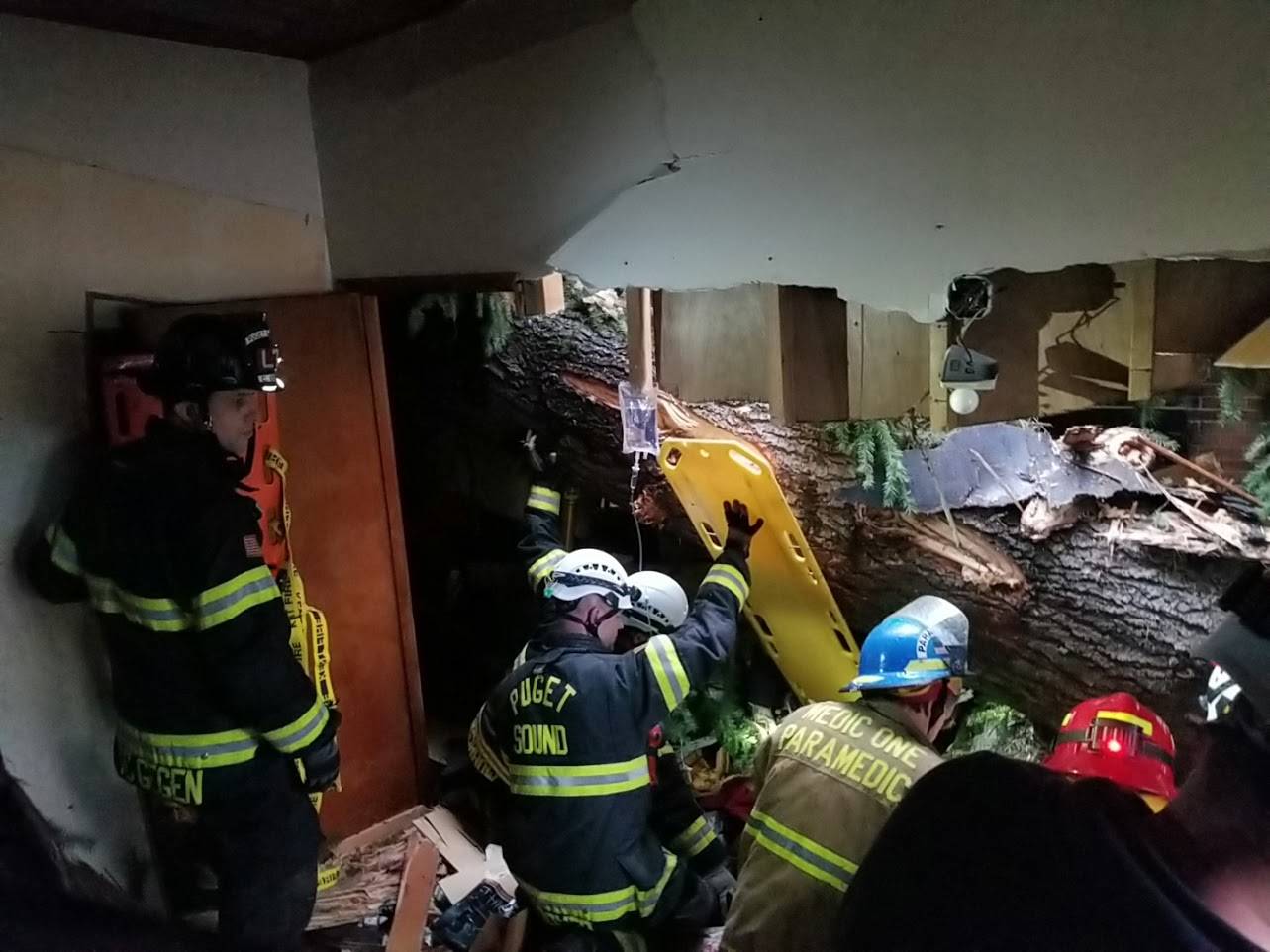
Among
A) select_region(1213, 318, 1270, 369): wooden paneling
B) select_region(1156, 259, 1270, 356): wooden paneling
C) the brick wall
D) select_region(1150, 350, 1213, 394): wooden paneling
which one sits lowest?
the brick wall

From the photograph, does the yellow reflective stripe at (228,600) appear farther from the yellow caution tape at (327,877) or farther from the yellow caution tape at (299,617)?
the yellow caution tape at (327,877)

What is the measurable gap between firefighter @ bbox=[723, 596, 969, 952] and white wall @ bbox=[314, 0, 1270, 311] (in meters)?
0.97

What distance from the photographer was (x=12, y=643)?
89.0 inches

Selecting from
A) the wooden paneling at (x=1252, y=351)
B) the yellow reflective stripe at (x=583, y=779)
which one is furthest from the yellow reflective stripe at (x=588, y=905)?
the wooden paneling at (x=1252, y=351)

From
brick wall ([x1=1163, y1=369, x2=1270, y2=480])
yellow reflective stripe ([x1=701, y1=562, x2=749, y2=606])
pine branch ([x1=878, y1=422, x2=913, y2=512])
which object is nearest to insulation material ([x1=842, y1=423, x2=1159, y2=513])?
pine branch ([x1=878, y1=422, x2=913, y2=512])

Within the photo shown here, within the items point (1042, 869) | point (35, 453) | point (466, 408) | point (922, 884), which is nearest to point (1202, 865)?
point (1042, 869)

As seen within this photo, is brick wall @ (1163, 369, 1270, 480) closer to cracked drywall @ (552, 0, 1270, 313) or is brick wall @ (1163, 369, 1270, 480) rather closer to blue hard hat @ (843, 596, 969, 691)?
blue hard hat @ (843, 596, 969, 691)

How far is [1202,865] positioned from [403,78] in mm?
2263

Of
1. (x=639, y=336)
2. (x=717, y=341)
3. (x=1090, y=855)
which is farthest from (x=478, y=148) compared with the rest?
(x=1090, y=855)

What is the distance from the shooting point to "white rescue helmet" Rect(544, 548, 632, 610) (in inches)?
101

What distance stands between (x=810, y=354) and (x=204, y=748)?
5.48ft

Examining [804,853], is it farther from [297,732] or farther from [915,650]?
[297,732]

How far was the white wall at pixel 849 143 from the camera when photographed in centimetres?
131

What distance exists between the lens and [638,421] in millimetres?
2852
